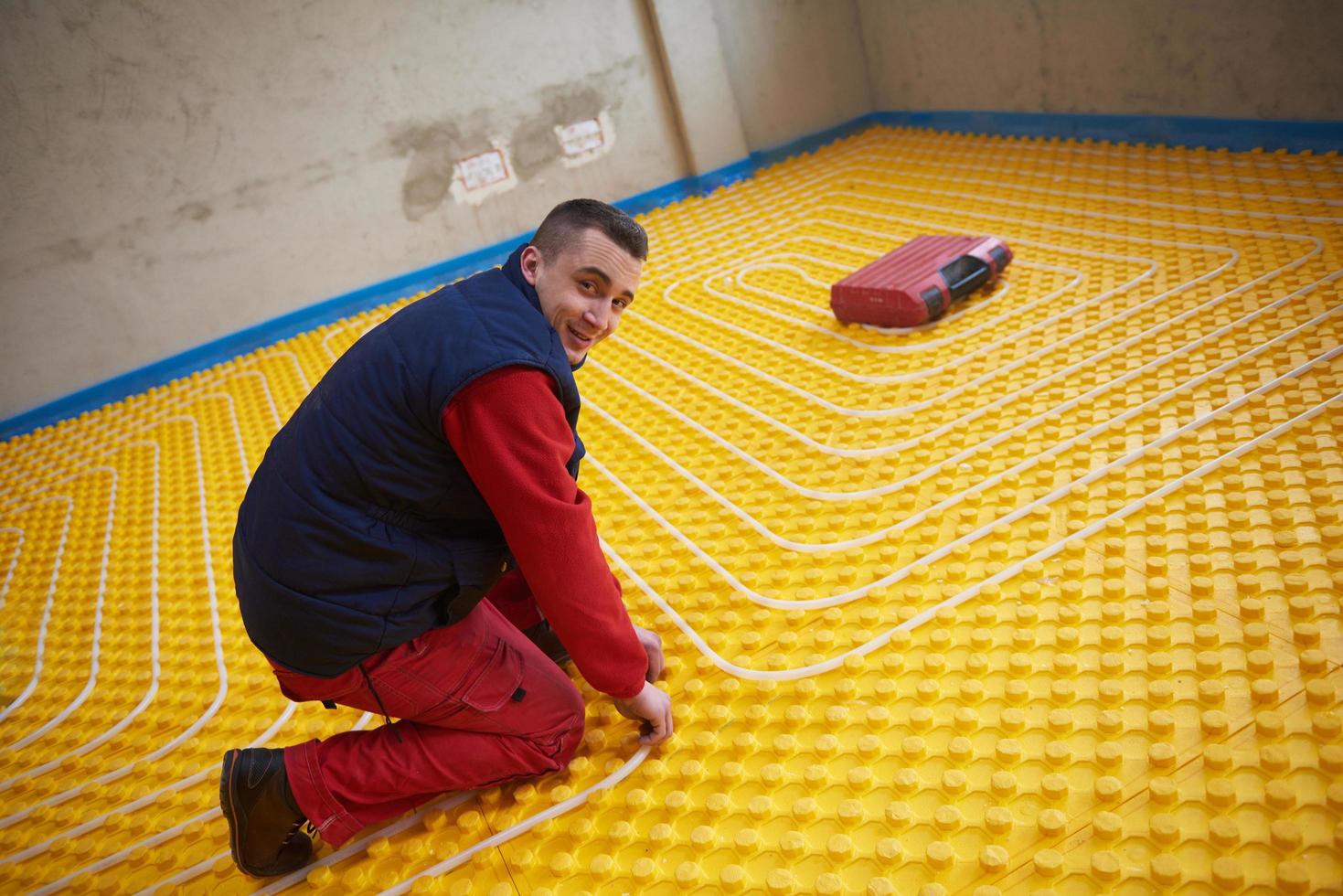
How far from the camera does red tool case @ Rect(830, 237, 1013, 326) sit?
159 inches

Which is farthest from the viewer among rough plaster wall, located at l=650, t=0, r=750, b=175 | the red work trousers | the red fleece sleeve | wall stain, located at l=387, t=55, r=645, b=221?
rough plaster wall, located at l=650, t=0, r=750, b=175

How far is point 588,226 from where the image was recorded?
1.91m

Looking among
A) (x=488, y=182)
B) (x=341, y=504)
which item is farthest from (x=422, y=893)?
(x=488, y=182)

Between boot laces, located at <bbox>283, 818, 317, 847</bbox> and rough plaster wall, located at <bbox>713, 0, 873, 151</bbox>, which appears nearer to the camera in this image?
boot laces, located at <bbox>283, 818, 317, 847</bbox>

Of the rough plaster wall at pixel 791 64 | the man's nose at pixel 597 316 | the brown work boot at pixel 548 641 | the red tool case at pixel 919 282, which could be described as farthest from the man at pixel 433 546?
the rough plaster wall at pixel 791 64

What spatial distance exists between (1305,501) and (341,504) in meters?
2.55

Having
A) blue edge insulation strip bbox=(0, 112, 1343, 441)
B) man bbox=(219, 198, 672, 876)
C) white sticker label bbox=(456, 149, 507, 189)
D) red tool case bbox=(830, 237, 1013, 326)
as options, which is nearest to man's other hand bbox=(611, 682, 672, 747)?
man bbox=(219, 198, 672, 876)

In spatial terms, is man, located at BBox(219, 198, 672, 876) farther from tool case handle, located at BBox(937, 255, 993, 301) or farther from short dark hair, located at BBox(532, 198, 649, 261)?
tool case handle, located at BBox(937, 255, 993, 301)

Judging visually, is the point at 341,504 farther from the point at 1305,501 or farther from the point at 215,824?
the point at 1305,501

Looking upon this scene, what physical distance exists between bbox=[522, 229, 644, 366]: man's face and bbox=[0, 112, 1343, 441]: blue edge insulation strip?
4.50m

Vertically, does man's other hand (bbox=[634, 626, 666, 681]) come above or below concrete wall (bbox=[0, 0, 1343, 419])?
below

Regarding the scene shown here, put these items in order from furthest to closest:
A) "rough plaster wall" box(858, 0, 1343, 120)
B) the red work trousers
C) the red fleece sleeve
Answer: "rough plaster wall" box(858, 0, 1343, 120) < the red work trousers < the red fleece sleeve

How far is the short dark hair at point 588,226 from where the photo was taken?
192cm

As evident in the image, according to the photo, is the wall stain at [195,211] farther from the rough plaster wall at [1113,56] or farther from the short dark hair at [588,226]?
the rough plaster wall at [1113,56]
